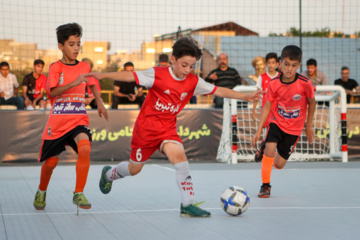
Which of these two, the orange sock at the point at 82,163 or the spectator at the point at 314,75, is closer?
the orange sock at the point at 82,163

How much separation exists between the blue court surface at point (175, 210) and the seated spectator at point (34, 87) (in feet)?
13.4

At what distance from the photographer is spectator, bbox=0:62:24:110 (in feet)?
44.4

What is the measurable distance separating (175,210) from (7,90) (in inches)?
345

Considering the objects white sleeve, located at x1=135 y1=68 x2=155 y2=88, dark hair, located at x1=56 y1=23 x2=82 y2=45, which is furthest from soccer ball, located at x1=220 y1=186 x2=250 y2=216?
dark hair, located at x1=56 y1=23 x2=82 y2=45

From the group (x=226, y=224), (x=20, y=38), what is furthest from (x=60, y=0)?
(x=226, y=224)

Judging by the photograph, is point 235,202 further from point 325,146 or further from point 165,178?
point 325,146

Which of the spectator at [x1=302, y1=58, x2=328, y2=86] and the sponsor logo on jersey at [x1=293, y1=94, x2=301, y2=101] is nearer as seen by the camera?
the sponsor logo on jersey at [x1=293, y1=94, x2=301, y2=101]

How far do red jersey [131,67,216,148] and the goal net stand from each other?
6779mm

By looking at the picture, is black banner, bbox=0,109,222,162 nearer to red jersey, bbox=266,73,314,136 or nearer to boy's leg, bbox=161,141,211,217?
red jersey, bbox=266,73,314,136

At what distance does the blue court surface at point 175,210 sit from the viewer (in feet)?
15.6

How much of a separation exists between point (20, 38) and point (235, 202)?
36.2ft

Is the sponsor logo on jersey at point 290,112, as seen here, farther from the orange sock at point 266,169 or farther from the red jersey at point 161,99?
the red jersey at point 161,99

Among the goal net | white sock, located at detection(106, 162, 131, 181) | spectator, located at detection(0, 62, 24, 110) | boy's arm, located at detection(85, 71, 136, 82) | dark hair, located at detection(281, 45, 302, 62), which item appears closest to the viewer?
boy's arm, located at detection(85, 71, 136, 82)

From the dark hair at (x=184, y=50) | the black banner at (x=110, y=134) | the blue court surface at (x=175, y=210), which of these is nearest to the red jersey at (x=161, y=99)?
the dark hair at (x=184, y=50)
